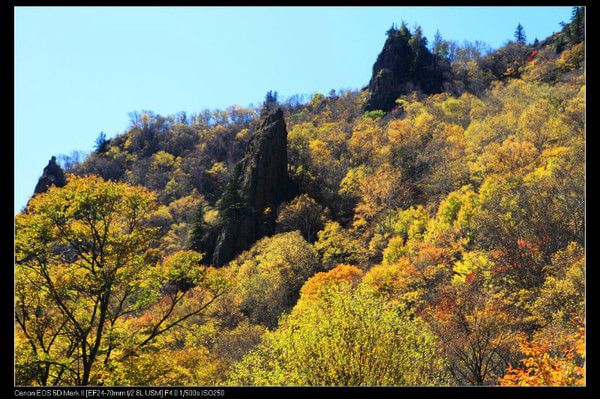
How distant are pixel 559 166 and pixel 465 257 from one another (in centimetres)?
1346

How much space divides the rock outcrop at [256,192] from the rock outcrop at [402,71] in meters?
53.5

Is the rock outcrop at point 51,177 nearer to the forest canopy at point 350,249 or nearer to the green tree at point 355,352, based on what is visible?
the forest canopy at point 350,249

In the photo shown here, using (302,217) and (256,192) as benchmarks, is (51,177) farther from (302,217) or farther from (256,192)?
(302,217)

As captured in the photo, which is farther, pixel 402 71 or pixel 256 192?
pixel 402 71

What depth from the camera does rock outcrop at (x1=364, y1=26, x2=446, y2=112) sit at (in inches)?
5012

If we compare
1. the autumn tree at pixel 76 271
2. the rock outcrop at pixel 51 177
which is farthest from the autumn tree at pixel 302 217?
the rock outcrop at pixel 51 177

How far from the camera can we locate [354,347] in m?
16.8

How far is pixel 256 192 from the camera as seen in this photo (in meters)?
77.5

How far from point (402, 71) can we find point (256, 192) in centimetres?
7485

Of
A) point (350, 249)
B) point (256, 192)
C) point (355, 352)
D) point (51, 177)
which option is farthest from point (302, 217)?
point (51, 177)

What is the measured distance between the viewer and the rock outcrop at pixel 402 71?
418 ft

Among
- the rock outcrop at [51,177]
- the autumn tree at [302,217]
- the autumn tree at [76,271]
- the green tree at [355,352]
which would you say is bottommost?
the green tree at [355,352]
